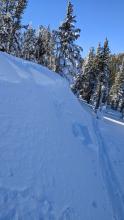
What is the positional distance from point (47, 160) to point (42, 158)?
28cm

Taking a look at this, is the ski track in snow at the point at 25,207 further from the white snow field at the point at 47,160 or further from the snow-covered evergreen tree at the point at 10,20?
the snow-covered evergreen tree at the point at 10,20

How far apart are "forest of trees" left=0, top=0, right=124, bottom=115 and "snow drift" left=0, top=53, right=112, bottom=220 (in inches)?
942

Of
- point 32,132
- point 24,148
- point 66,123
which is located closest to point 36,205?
point 24,148

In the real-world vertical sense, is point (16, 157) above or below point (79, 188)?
above

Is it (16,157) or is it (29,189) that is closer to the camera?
(29,189)

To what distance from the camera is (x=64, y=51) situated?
140ft

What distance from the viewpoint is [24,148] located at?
37.8ft

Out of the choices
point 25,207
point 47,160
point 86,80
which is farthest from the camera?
point 86,80

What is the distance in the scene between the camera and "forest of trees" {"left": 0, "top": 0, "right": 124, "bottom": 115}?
1662 inches

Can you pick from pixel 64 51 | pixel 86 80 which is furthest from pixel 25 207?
pixel 86 80

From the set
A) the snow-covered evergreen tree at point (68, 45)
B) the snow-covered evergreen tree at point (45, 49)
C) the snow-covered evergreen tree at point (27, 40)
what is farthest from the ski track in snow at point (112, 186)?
the snow-covered evergreen tree at point (27, 40)

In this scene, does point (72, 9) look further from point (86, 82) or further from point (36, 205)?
point (36, 205)

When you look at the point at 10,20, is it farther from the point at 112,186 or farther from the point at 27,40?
the point at 112,186

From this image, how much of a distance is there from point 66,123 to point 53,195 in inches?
292
